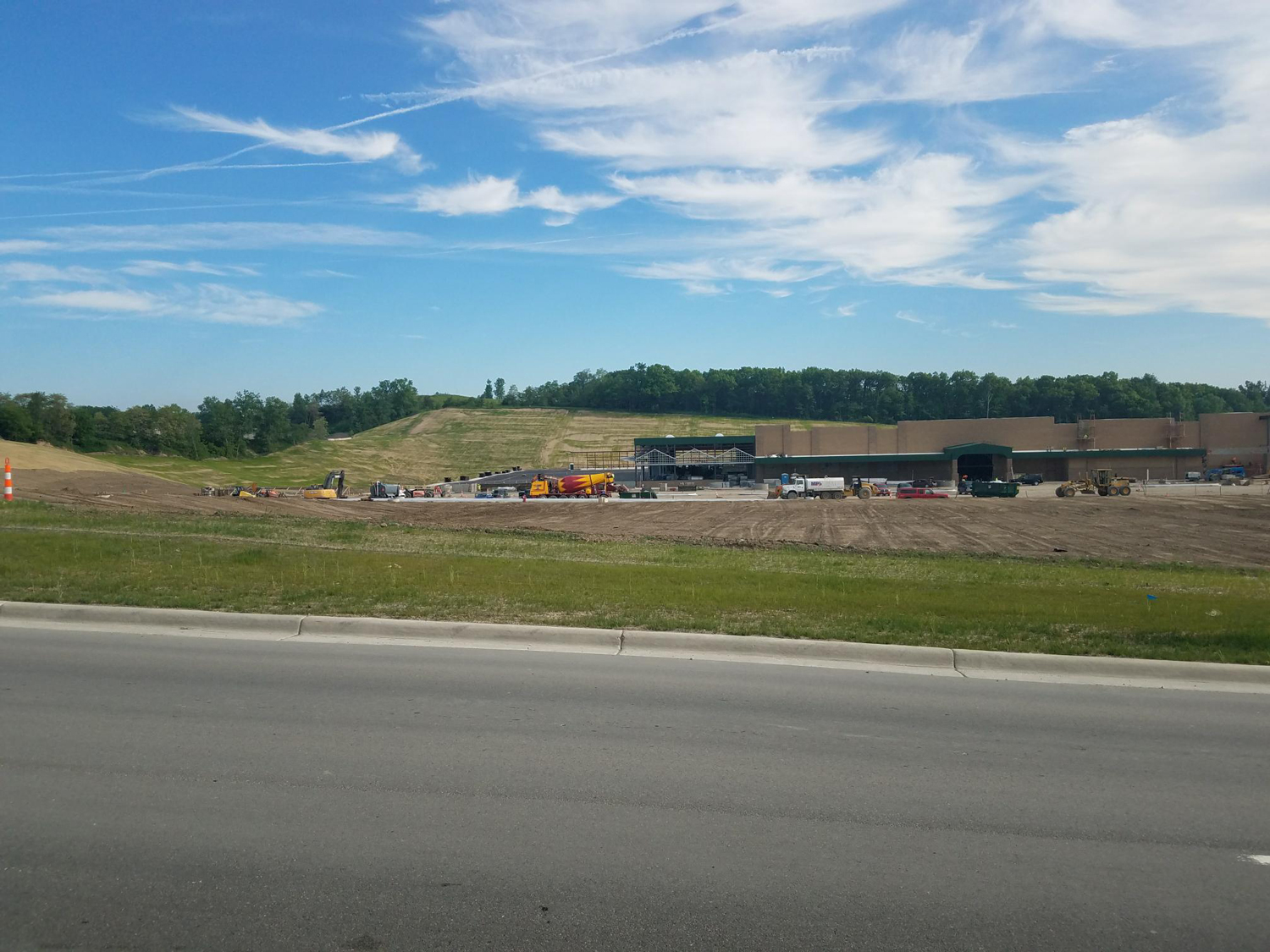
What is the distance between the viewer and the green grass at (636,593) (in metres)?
11.4

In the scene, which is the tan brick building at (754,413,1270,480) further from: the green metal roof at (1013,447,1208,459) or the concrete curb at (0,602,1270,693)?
the concrete curb at (0,602,1270,693)

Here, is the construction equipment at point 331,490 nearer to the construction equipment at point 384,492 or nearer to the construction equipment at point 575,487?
the construction equipment at point 384,492

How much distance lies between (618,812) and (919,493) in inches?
3121

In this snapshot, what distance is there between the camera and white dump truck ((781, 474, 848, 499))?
81125 mm

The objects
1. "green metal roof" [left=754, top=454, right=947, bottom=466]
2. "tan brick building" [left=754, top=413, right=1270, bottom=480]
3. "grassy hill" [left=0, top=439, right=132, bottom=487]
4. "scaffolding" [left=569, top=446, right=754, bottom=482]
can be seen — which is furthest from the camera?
"scaffolding" [left=569, top=446, right=754, bottom=482]

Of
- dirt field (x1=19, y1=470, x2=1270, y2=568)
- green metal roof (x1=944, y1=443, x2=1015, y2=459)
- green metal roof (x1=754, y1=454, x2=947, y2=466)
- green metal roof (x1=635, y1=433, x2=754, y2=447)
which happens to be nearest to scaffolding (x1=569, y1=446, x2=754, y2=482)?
green metal roof (x1=754, y1=454, x2=947, y2=466)

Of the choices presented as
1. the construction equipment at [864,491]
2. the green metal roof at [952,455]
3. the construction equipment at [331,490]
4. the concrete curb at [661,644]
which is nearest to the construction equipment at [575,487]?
the construction equipment at [331,490]

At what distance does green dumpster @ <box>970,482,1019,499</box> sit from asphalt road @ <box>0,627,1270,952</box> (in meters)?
71.7

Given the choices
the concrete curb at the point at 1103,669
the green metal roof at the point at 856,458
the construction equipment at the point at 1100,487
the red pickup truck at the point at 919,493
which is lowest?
the red pickup truck at the point at 919,493

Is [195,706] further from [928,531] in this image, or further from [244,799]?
[928,531]

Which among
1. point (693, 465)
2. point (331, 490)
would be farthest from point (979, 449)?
point (331, 490)

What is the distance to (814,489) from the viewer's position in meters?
81.5

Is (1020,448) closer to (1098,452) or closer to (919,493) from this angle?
(1098,452)

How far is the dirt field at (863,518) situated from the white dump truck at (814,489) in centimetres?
733
